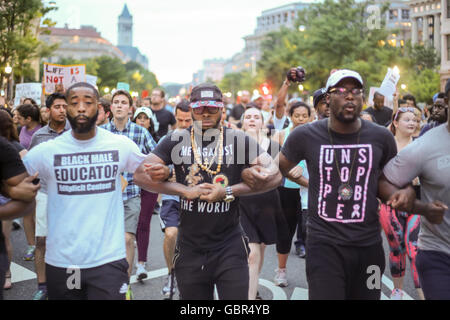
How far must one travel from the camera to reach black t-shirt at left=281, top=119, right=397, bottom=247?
3.92 metres

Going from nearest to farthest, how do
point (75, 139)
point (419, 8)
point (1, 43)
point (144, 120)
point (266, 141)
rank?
point (75, 139) < point (266, 141) < point (144, 120) < point (1, 43) < point (419, 8)

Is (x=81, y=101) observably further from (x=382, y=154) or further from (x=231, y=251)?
(x=382, y=154)

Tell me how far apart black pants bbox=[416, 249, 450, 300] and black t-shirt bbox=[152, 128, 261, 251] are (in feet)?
4.62

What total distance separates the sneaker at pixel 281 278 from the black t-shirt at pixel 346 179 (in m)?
2.95

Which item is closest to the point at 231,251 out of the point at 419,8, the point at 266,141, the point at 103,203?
the point at 103,203

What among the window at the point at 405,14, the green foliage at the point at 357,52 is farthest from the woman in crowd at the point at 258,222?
the window at the point at 405,14

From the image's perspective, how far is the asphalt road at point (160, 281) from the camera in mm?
6410

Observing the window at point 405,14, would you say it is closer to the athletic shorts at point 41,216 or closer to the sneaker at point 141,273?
the sneaker at point 141,273

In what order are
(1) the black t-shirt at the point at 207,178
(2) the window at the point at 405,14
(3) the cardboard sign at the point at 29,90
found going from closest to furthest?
(1) the black t-shirt at the point at 207,178 → (3) the cardboard sign at the point at 29,90 → (2) the window at the point at 405,14

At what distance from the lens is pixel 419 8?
279 feet

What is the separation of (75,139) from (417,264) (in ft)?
8.87

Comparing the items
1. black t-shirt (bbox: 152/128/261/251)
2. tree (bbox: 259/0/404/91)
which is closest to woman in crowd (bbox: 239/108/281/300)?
black t-shirt (bbox: 152/128/261/251)

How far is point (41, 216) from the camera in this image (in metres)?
6.18

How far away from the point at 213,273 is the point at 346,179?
4.07ft
